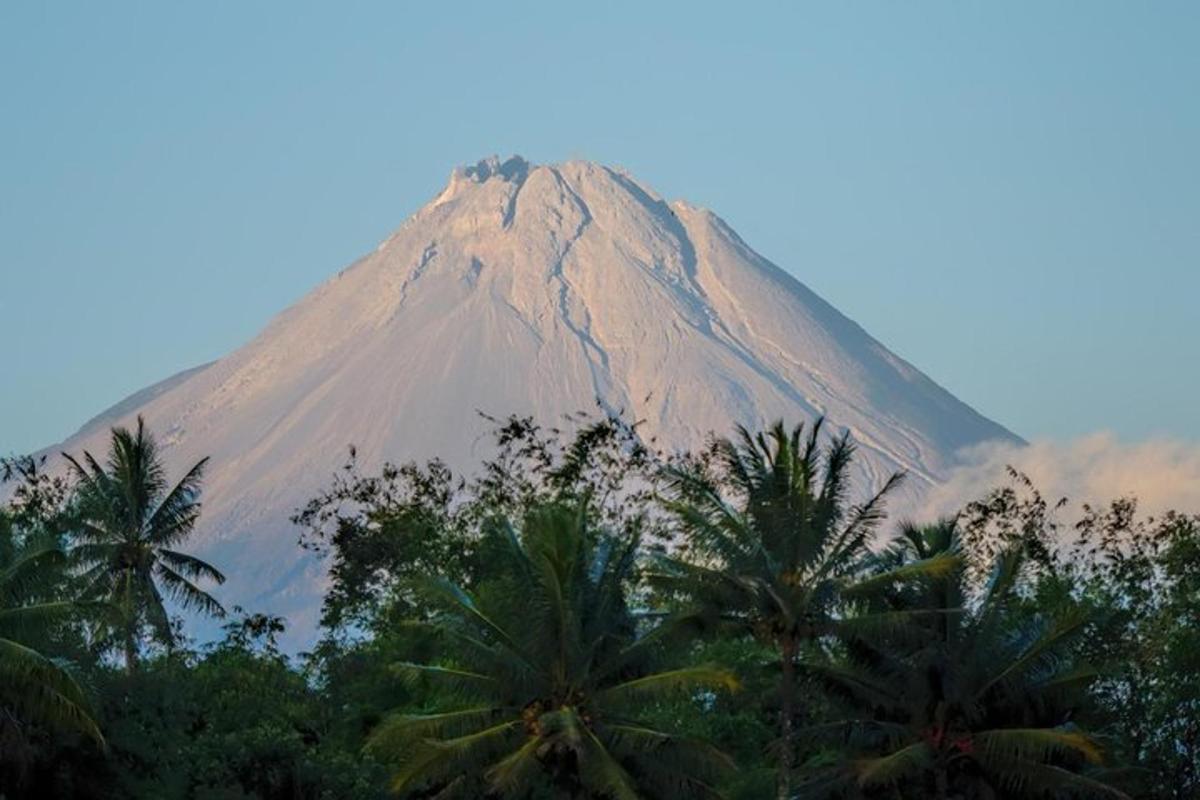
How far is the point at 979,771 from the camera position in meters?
59.2

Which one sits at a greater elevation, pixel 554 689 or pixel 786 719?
pixel 786 719

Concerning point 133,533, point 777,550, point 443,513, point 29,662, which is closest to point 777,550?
point 777,550

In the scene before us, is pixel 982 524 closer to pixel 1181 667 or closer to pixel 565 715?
pixel 1181 667

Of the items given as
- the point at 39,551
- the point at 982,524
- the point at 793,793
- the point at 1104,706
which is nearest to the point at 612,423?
the point at 982,524

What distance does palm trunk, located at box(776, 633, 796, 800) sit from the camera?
183ft

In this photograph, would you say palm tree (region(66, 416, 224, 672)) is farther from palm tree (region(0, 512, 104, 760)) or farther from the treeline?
palm tree (region(0, 512, 104, 760))

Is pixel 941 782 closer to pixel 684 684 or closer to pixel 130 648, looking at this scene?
pixel 684 684

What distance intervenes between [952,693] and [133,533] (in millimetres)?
24266

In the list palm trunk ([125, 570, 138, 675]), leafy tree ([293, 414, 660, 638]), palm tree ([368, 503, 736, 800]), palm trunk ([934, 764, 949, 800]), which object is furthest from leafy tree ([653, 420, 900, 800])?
leafy tree ([293, 414, 660, 638])

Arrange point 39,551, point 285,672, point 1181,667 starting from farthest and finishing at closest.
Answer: point 285,672, point 1181,667, point 39,551

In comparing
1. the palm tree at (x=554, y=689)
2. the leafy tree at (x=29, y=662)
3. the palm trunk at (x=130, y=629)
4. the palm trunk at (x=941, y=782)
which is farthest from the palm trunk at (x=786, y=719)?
the palm trunk at (x=130, y=629)

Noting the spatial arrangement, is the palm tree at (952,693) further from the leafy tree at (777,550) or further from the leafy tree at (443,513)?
the leafy tree at (443,513)

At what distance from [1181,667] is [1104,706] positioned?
8.07 ft

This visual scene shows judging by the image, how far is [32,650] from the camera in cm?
5075
